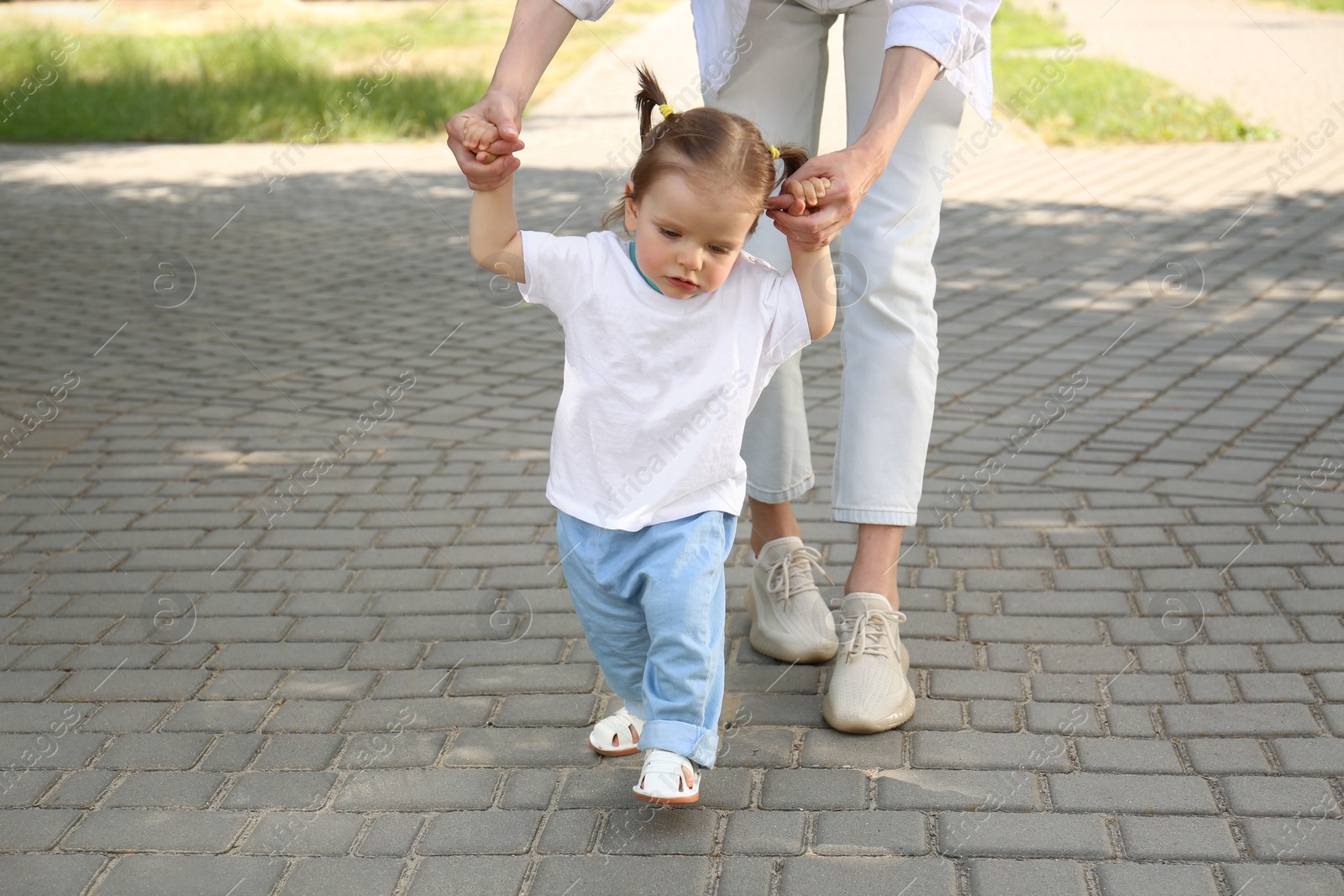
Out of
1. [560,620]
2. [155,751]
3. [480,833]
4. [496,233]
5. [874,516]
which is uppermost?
[496,233]

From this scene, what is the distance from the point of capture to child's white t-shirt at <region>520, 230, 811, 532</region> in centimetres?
244

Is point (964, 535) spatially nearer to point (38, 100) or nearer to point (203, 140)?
point (203, 140)

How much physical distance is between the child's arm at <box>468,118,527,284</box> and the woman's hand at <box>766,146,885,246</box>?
46 cm

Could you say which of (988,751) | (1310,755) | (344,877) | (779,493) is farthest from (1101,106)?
(344,877)

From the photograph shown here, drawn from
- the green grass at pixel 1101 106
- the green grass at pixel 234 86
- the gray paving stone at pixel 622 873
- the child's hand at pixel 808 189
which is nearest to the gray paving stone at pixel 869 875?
the gray paving stone at pixel 622 873

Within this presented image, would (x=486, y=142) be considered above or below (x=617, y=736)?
above

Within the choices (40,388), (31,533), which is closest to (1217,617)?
(31,533)

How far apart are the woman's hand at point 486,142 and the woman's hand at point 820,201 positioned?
46 centimetres

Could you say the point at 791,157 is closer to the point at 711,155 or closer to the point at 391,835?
the point at 711,155

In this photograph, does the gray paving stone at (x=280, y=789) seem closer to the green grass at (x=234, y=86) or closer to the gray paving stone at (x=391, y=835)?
the gray paving stone at (x=391, y=835)

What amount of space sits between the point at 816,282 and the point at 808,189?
0.22m

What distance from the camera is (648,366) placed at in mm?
2447

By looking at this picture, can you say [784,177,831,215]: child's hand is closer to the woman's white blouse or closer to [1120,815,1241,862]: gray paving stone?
the woman's white blouse

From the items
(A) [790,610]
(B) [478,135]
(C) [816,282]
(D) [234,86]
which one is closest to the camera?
(B) [478,135]
